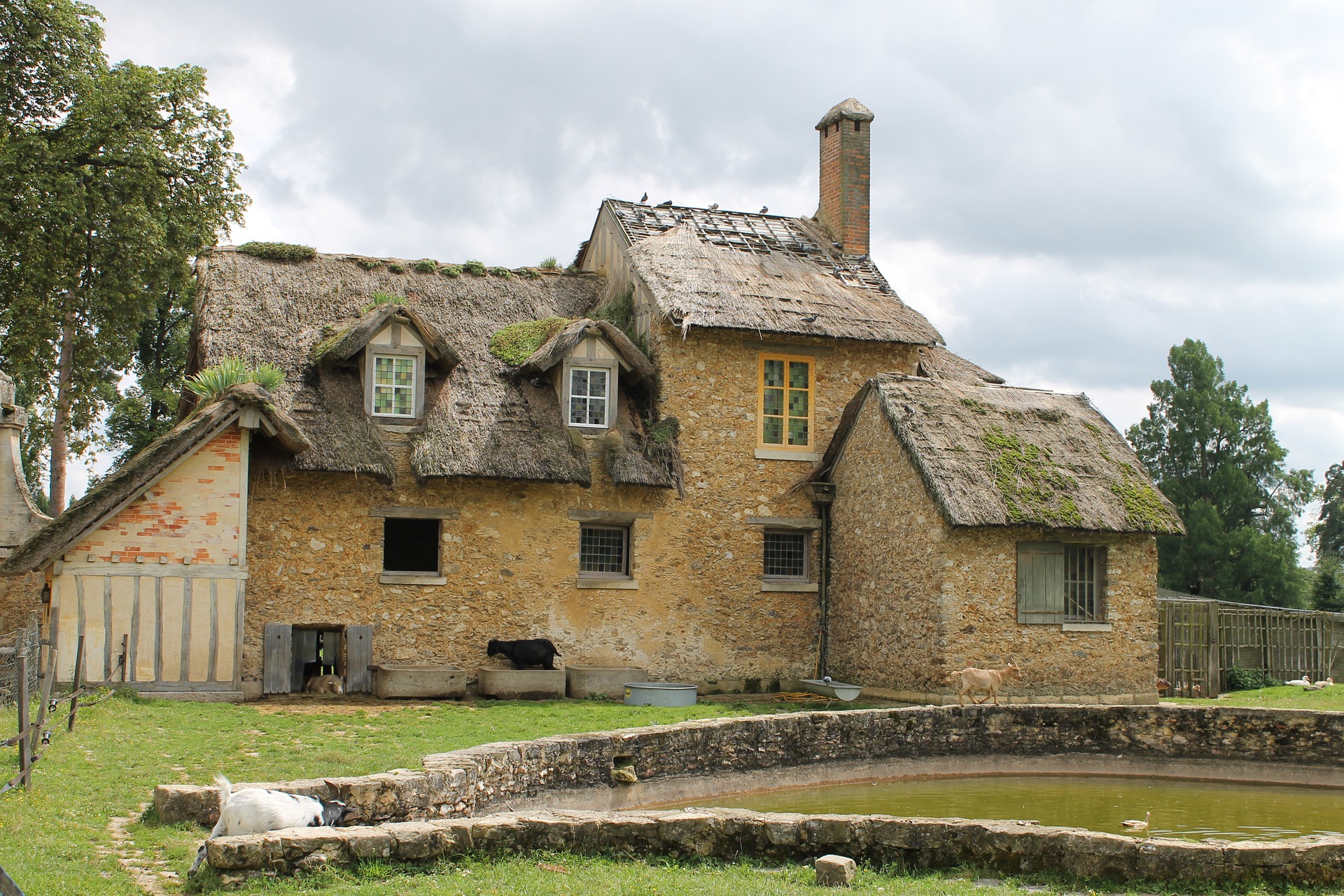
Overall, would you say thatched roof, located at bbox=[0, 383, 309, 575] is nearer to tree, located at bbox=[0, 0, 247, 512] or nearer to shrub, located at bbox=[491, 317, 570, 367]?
shrub, located at bbox=[491, 317, 570, 367]

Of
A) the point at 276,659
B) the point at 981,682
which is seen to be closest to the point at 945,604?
the point at 981,682

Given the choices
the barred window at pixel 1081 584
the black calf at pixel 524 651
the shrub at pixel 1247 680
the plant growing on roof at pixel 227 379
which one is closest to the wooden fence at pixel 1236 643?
the shrub at pixel 1247 680

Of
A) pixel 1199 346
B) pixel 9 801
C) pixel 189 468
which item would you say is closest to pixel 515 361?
pixel 189 468

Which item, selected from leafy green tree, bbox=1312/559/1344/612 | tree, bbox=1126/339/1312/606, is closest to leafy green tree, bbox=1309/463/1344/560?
tree, bbox=1126/339/1312/606

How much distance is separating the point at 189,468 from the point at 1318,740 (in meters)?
14.9

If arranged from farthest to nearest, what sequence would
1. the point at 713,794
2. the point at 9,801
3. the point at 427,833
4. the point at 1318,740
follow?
the point at 1318,740, the point at 713,794, the point at 9,801, the point at 427,833

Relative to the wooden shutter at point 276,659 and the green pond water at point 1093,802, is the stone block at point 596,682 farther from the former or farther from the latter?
the green pond water at point 1093,802

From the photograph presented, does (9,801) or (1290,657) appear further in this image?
(1290,657)

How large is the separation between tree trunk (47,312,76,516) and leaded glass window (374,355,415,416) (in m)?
11.4

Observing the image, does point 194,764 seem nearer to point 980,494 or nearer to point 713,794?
point 713,794

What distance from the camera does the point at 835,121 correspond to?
23.3 metres

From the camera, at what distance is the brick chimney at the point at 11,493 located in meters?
19.7

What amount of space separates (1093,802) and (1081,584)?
21.6 ft

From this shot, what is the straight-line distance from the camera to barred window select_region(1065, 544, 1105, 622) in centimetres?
1845
